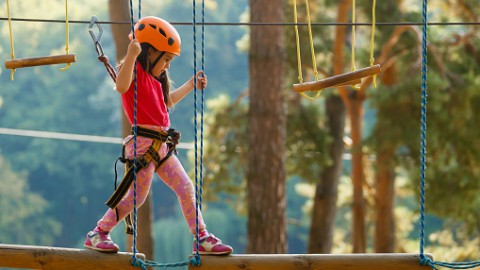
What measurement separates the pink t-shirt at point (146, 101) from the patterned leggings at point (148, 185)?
1.8 inches

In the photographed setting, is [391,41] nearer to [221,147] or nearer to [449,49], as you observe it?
[449,49]

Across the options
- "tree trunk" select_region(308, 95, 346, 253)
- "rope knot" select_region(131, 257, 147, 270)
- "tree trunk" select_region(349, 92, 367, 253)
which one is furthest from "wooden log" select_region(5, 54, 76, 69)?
"tree trunk" select_region(308, 95, 346, 253)

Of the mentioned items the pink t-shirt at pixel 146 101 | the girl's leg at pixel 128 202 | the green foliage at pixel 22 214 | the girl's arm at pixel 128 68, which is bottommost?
the green foliage at pixel 22 214

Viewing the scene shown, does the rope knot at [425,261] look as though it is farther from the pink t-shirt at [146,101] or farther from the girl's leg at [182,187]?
the pink t-shirt at [146,101]

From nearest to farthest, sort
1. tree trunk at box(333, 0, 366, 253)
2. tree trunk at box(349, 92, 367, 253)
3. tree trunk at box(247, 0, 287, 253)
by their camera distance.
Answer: tree trunk at box(247, 0, 287, 253) < tree trunk at box(333, 0, 366, 253) < tree trunk at box(349, 92, 367, 253)

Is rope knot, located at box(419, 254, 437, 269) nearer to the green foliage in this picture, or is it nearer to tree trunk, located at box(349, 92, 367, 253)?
tree trunk, located at box(349, 92, 367, 253)

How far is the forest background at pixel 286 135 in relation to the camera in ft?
31.4

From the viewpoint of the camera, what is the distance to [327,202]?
1105cm

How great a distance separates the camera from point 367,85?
36.9 ft

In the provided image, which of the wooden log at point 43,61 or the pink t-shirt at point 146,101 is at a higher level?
the wooden log at point 43,61

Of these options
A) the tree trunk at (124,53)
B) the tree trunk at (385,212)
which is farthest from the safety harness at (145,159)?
the tree trunk at (385,212)

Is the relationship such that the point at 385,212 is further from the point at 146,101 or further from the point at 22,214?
the point at 22,214

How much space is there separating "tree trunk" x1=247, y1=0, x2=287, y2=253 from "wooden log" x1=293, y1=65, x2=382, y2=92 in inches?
161

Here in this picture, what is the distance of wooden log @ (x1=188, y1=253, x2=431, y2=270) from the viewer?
10.8 feet
